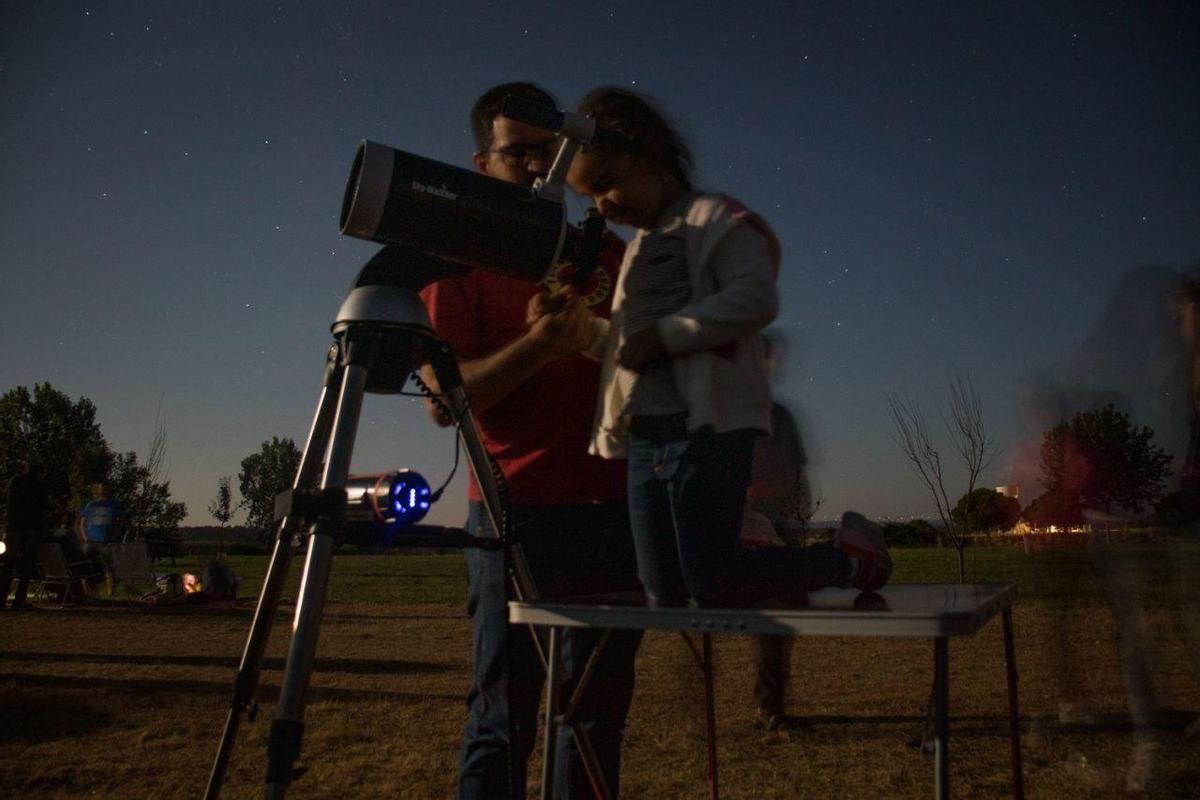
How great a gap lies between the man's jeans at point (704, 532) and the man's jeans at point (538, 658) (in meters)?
0.32

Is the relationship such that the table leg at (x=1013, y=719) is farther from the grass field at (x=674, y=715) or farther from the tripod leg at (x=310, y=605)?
the grass field at (x=674, y=715)

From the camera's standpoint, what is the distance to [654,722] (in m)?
4.88

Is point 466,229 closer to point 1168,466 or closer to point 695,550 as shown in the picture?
point 695,550

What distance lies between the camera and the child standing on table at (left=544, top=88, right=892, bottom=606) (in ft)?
5.65

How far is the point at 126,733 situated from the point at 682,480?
421 cm

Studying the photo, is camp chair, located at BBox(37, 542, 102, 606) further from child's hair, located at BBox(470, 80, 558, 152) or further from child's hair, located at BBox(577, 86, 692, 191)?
child's hair, located at BBox(577, 86, 692, 191)

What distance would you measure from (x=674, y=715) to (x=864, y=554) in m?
3.39

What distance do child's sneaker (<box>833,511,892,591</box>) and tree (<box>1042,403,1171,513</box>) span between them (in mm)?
2383

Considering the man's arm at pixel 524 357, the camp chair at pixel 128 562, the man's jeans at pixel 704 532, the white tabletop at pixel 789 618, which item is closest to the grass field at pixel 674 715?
the man's jeans at pixel 704 532

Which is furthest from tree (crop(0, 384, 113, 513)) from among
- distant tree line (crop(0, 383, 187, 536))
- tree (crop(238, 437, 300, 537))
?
tree (crop(238, 437, 300, 537))

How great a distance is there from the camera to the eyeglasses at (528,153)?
7.15 ft

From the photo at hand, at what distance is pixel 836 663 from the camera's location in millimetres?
6984

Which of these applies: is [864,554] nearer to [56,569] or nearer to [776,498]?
[776,498]

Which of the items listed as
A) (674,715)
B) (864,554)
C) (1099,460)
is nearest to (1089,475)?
(1099,460)
